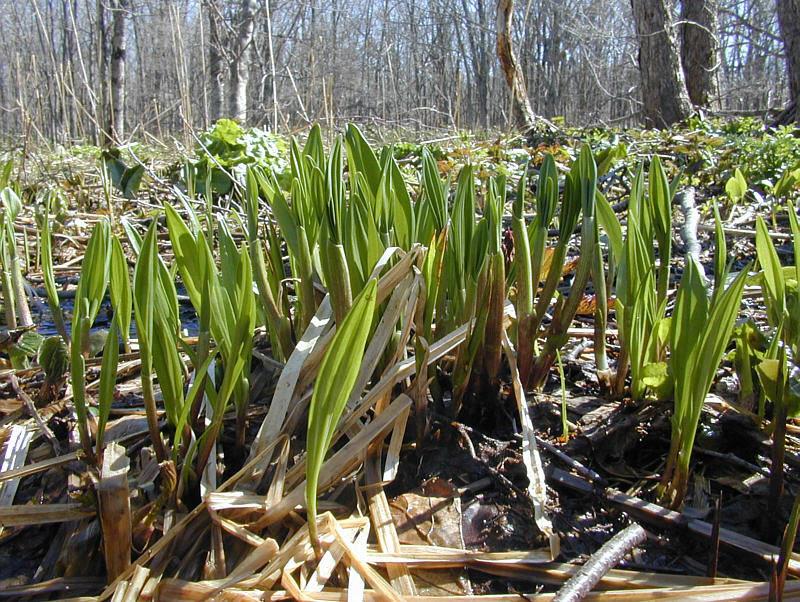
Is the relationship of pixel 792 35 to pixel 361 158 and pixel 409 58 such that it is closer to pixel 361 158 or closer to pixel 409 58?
pixel 361 158

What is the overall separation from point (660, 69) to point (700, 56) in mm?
1147

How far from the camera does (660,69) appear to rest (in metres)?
6.24

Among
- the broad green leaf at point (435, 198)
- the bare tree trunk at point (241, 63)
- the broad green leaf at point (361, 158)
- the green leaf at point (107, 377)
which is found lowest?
the green leaf at point (107, 377)

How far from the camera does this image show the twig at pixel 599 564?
60 centimetres

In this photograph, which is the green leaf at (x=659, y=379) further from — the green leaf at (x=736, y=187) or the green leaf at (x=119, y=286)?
the green leaf at (x=736, y=187)

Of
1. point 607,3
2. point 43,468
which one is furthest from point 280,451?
point 607,3

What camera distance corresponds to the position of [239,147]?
3.08 m

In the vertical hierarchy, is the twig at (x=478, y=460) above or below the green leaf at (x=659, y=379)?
below

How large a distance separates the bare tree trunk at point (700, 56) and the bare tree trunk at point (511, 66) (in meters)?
2.35

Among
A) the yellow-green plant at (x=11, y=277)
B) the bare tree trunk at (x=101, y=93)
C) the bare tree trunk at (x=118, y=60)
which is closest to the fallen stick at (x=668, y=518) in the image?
the yellow-green plant at (x=11, y=277)

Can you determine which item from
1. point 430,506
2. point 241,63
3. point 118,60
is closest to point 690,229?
point 430,506

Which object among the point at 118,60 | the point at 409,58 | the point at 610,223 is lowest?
the point at 610,223

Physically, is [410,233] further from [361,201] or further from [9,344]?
[9,344]

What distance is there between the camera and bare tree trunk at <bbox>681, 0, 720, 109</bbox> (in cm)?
691
